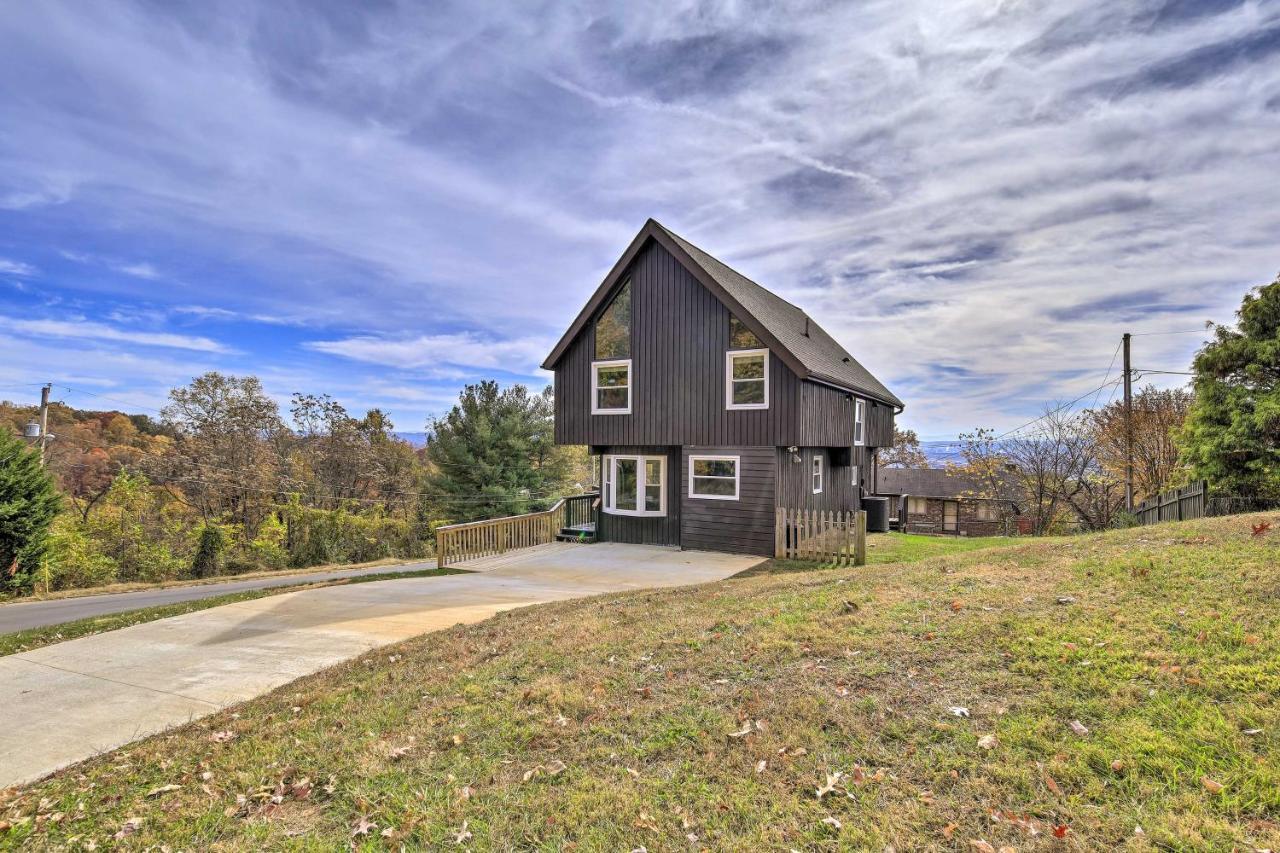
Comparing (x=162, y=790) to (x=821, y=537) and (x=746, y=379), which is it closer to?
(x=821, y=537)

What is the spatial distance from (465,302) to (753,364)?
16.0 m

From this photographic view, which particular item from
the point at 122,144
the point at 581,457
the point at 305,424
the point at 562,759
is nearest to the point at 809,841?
the point at 562,759

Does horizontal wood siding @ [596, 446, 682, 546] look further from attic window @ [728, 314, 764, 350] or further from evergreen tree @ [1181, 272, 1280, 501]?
evergreen tree @ [1181, 272, 1280, 501]

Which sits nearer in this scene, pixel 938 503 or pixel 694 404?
pixel 694 404

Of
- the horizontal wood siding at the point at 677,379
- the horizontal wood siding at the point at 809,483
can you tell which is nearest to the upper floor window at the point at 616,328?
the horizontal wood siding at the point at 677,379

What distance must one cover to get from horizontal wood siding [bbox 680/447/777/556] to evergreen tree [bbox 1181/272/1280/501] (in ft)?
36.3

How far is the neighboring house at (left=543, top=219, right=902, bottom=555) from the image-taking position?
14.2m

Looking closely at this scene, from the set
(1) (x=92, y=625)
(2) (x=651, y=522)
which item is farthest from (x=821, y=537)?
(1) (x=92, y=625)

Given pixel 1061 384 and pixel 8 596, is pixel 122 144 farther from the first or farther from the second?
pixel 1061 384

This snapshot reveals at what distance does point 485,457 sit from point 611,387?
14.7 m

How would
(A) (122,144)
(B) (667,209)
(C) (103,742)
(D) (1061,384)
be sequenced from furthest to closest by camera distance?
1. (D) (1061,384)
2. (B) (667,209)
3. (A) (122,144)
4. (C) (103,742)

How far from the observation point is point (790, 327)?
17.8m

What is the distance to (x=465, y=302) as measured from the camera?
83.9ft

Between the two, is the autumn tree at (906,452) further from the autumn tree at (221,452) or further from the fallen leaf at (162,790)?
the fallen leaf at (162,790)
